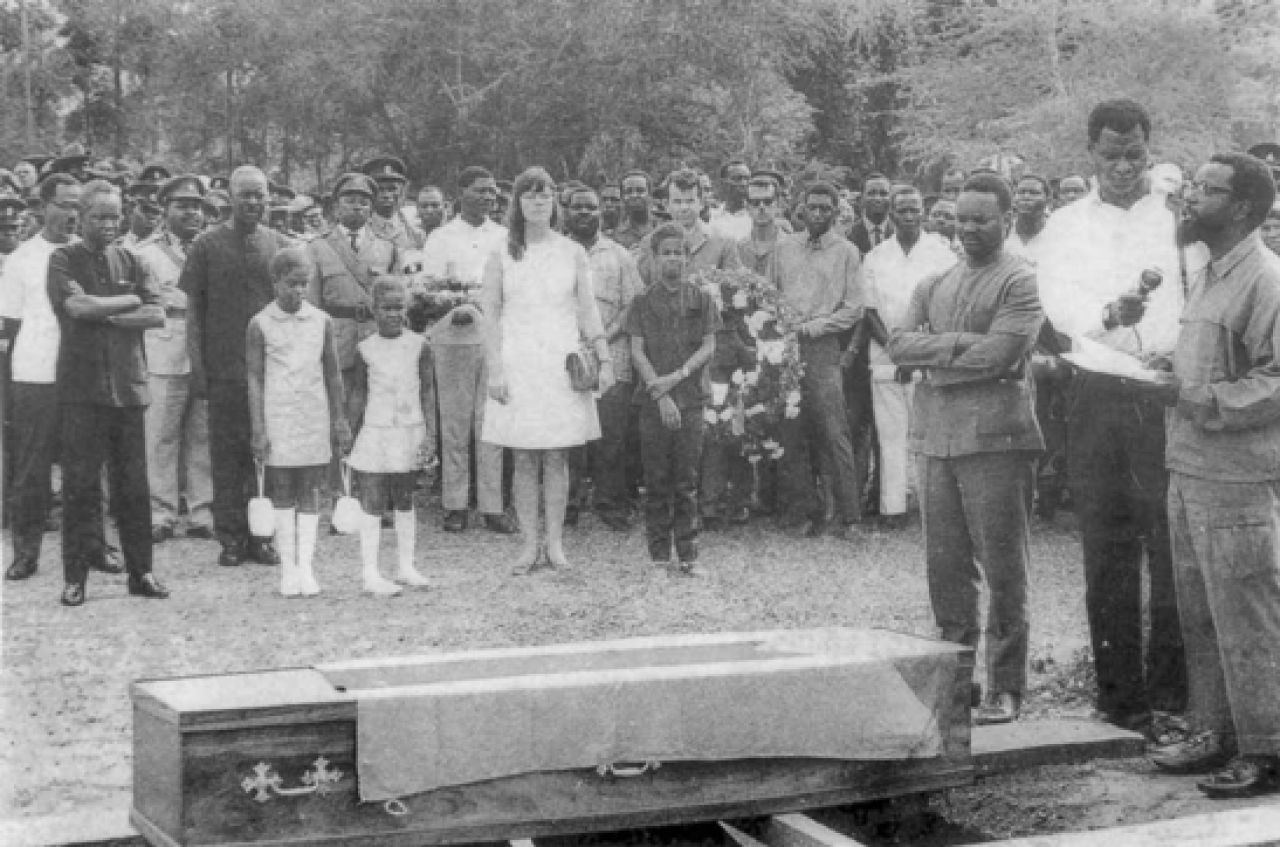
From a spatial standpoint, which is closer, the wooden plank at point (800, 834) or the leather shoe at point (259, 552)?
the wooden plank at point (800, 834)

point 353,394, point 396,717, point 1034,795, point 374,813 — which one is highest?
point 353,394

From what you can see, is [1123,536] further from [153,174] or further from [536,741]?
[153,174]

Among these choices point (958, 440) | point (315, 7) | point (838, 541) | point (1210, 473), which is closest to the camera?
point (1210, 473)

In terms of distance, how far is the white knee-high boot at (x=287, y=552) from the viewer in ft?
27.1

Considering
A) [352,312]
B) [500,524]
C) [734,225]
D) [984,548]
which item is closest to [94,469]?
[352,312]

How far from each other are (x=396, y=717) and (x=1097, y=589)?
122 inches

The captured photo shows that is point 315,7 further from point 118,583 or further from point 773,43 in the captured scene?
point 118,583

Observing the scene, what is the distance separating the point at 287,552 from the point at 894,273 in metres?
4.50

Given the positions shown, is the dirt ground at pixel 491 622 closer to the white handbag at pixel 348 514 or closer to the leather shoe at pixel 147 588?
the leather shoe at pixel 147 588

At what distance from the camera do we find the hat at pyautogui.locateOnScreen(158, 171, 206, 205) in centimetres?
986

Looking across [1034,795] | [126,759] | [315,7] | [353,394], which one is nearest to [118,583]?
[353,394]

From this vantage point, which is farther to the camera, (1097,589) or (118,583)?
(118,583)

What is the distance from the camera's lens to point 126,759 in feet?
18.5

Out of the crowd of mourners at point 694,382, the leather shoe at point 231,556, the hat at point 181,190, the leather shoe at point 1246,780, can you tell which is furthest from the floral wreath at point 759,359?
the leather shoe at point 1246,780
